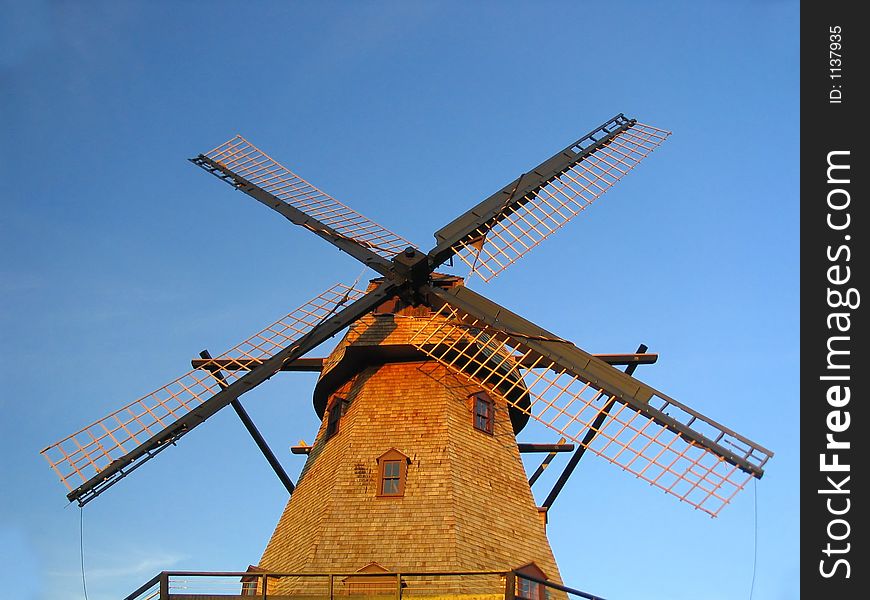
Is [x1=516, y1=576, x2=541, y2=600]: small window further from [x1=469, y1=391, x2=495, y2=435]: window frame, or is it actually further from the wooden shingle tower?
[x1=469, y1=391, x2=495, y2=435]: window frame

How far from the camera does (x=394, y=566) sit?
19.2 metres

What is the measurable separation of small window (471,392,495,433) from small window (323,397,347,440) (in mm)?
2784

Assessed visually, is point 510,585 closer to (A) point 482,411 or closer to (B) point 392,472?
(B) point 392,472

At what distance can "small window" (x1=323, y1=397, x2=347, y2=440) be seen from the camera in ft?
75.3

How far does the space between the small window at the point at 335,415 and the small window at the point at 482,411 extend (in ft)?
9.14

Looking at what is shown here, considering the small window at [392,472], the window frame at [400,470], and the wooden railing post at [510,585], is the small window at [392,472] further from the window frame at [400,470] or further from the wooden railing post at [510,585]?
the wooden railing post at [510,585]

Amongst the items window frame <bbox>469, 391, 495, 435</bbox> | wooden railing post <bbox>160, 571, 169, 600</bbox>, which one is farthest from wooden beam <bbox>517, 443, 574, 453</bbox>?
wooden railing post <bbox>160, 571, 169, 600</bbox>

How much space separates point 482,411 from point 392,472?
277 centimetres

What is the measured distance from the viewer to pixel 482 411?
22.7 metres

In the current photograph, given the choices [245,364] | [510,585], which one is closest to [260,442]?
[245,364]

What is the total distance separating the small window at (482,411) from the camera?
73.4 ft

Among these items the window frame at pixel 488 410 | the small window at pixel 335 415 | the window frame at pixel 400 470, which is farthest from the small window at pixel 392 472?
the small window at pixel 335 415
